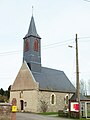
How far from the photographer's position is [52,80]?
151 feet

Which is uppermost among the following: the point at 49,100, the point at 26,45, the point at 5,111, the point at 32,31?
the point at 32,31

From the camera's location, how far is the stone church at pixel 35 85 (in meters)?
40.8

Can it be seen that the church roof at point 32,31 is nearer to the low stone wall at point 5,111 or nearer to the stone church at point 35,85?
the stone church at point 35,85

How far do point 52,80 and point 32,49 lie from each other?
7.28 metres

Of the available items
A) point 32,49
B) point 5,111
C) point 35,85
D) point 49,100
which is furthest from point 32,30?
point 5,111

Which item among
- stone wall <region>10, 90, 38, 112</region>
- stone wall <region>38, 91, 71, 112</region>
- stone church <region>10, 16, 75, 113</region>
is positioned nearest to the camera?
stone wall <region>10, 90, 38, 112</region>

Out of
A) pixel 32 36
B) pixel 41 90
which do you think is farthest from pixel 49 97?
pixel 32 36

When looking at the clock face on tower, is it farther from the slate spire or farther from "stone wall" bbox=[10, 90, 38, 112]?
"stone wall" bbox=[10, 90, 38, 112]

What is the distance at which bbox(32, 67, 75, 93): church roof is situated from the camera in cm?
4275

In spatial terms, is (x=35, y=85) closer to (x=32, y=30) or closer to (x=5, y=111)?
(x=32, y=30)

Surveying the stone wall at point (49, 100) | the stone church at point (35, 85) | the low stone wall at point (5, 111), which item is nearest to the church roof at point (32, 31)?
the stone church at point (35, 85)

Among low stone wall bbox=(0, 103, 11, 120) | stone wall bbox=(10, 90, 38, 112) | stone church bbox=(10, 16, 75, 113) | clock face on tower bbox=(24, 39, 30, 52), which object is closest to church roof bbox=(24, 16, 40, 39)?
stone church bbox=(10, 16, 75, 113)

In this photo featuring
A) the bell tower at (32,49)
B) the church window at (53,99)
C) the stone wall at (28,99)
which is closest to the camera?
the stone wall at (28,99)

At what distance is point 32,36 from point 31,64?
17.7 ft
